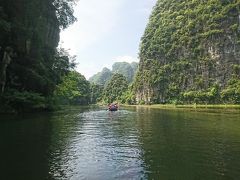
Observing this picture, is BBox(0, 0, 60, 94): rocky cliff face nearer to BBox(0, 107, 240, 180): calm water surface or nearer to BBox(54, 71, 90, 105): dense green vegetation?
BBox(0, 107, 240, 180): calm water surface

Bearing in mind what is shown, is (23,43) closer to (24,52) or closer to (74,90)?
(24,52)

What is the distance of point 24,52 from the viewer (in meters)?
49.2

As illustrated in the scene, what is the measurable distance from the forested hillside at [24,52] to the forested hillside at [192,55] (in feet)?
253

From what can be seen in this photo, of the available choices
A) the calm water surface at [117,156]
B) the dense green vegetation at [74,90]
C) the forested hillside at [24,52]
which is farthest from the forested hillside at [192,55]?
the calm water surface at [117,156]

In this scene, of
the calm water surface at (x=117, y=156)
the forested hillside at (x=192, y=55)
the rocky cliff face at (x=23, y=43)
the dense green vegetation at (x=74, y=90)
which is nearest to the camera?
the calm water surface at (x=117, y=156)

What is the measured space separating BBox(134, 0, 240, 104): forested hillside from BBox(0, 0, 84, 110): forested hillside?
77117mm

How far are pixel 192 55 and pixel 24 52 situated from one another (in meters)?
111

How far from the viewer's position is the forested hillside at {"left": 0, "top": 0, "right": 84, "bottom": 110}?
132 feet

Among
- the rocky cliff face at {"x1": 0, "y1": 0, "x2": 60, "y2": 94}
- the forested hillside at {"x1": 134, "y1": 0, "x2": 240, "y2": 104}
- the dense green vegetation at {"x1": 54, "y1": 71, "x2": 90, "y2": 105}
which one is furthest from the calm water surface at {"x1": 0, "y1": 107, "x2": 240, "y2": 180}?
the forested hillside at {"x1": 134, "y1": 0, "x2": 240, "y2": 104}

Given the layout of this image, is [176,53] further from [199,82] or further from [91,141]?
[91,141]

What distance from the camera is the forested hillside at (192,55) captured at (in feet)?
432

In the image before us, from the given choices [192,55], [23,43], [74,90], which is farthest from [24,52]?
[192,55]

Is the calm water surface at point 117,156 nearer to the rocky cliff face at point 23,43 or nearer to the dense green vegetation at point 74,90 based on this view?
the rocky cliff face at point 23,43

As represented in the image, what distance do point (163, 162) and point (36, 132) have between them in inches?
547
